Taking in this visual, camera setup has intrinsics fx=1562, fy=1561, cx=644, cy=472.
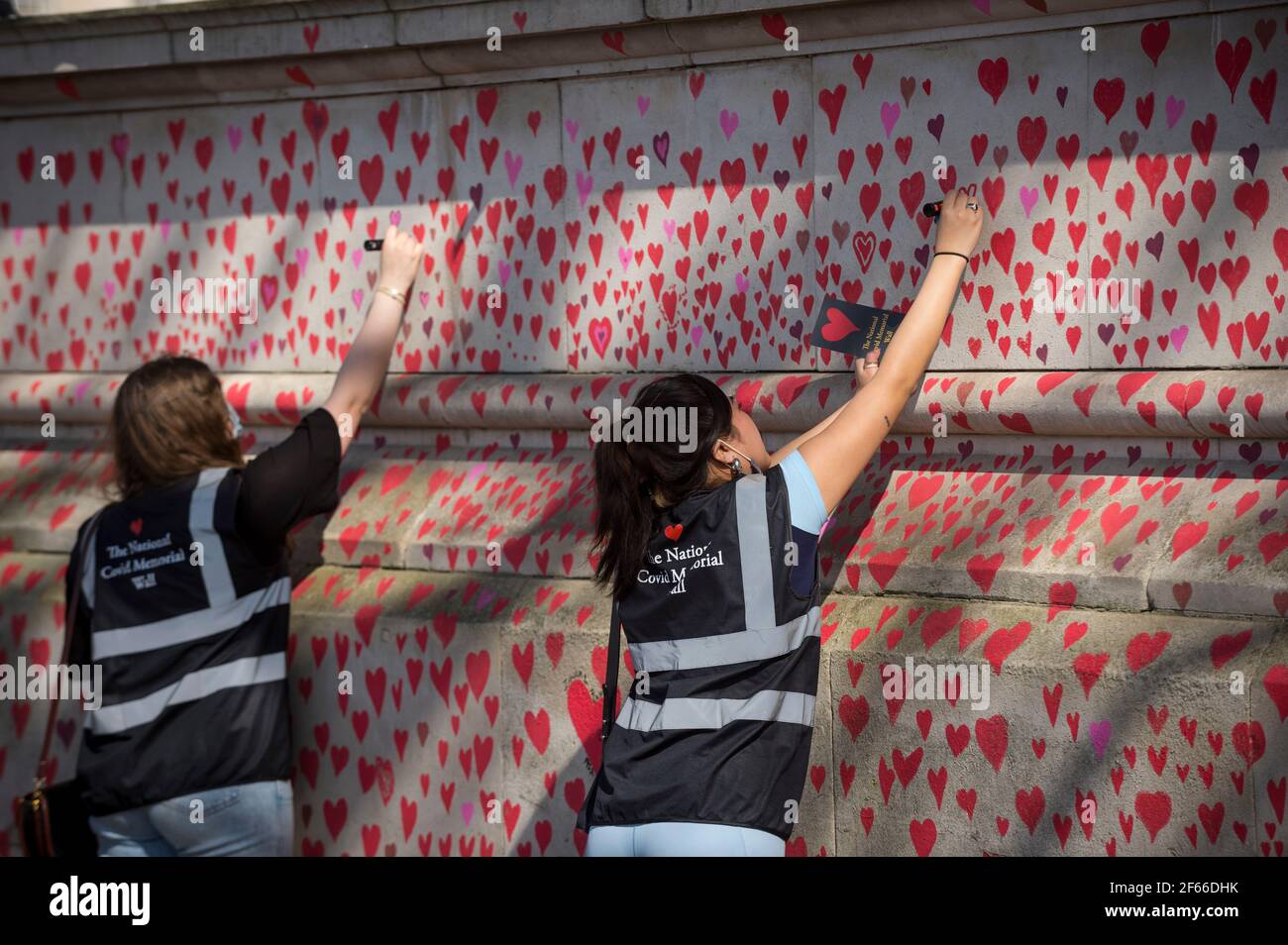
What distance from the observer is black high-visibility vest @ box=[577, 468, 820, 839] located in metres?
3.66

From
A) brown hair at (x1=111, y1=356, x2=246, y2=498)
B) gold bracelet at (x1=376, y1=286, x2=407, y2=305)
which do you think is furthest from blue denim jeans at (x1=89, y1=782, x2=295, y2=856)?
gold bracelet at (x1=376, y1=286, x2=407, y2=305)

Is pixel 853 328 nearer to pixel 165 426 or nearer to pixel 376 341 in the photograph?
pixel 376 341

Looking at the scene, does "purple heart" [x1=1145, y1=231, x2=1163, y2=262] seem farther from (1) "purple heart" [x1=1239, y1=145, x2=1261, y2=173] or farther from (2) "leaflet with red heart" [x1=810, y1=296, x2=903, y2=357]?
(2) "leaflet with red heart" [x1=810, y1=296, x2=903, y2=357]

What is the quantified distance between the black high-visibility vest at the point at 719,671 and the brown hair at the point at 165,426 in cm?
166

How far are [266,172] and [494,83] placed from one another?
109 centimetres

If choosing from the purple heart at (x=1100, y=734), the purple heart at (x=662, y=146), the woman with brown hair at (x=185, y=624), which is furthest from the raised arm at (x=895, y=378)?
the woman with brown hair at (x=185, y=624)

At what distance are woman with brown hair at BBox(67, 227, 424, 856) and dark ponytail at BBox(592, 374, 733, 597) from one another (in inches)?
50.4

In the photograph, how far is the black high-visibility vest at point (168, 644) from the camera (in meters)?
4.54

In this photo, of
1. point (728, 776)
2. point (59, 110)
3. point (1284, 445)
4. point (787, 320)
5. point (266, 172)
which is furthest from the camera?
point (59, 110)

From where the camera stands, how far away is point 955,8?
458 centimetres

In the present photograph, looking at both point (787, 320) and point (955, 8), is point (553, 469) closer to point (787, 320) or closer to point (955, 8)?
point (787, 320)

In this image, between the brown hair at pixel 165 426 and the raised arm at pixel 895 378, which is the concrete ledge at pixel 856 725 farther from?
the brown hair at pixel 165 426

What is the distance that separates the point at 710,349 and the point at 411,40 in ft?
5.00
